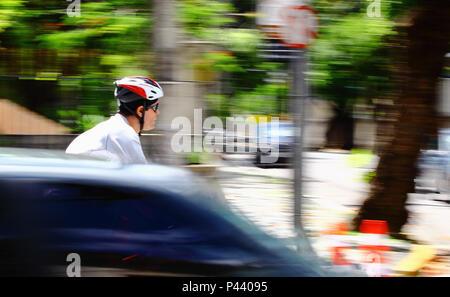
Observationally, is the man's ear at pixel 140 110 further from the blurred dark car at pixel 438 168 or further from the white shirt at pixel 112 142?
the blurred dark car at pixel 438 168

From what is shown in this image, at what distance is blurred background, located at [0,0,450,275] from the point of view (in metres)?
6.70

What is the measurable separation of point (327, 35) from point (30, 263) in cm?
745

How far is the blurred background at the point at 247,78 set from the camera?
6695 millimetres

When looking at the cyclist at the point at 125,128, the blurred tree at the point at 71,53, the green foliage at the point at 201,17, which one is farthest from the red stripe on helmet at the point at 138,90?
the blurred tree at the point at 71,53

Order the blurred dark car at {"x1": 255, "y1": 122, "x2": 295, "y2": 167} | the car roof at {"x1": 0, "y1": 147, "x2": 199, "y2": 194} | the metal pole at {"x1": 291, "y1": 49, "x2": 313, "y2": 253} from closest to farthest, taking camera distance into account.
A: the car roof at {"x1": 0, "y1": 147, "x2": 199, "y2": 194}
the metal pole at {"x1": 291, "y1": 49, "x2": 313, "y2": 253}
the blurred dark car at {"x1": 255, "y1": 122, "x2": 295, "y2": 167}

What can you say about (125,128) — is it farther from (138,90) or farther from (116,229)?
(116,229)

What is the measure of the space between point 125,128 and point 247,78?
17.0 feet

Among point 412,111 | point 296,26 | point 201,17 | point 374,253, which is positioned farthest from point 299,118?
point 201,17

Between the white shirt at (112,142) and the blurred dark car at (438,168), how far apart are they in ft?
26.9

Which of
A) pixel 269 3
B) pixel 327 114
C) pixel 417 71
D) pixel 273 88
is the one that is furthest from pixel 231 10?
pixel 327 114

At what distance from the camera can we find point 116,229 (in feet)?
9.07

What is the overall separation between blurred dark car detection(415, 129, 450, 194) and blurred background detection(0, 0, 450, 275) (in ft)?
0.08

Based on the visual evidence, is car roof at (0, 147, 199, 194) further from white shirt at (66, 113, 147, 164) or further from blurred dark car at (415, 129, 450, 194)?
blurred dark car at (415, 129, 450, 194)

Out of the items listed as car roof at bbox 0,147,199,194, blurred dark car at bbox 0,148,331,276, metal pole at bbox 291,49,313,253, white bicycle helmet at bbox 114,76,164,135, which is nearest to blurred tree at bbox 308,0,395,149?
metal pole at bbox 291,49,313,253
